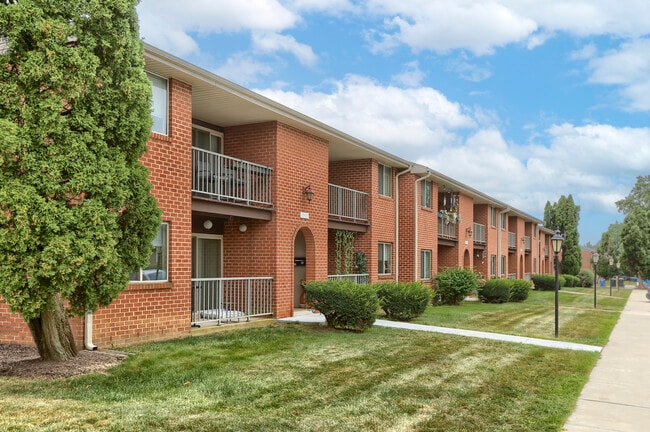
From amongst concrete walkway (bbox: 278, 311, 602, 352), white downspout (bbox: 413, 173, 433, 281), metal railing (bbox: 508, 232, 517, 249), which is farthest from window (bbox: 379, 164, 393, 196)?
metal railing (bbox: 508, 232, 517, 249)

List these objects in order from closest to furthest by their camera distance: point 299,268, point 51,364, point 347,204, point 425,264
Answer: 1. point 51,364
2. point 299,268
3. point 347,204
4. point 425,264

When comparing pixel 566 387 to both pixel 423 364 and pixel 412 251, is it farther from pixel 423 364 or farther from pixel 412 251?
pixel 412 251

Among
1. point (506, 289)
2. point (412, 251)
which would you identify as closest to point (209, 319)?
point (412, 251)

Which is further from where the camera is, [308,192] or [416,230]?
[416,230]

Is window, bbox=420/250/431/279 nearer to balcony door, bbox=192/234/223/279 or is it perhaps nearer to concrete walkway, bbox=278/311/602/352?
concrete walkway, bbox=278/311/602/352

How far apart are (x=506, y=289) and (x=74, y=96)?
23.2 m

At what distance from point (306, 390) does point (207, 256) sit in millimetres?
9061

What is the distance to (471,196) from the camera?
31.5 meters

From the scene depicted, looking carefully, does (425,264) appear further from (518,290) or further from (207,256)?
(207,256)

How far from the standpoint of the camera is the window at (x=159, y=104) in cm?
1173

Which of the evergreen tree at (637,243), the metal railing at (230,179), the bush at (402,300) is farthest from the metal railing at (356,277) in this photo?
the evergreen tree at (637,243)

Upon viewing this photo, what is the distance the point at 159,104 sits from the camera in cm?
1187

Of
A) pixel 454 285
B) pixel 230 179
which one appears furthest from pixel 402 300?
pixel 454 285

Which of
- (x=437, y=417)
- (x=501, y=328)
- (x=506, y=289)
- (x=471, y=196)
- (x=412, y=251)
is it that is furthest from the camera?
(x=471, y=196)
